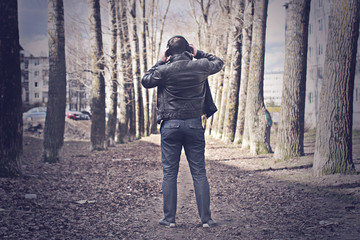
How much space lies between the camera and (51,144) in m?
11.6

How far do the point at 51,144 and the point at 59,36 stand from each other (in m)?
3.43

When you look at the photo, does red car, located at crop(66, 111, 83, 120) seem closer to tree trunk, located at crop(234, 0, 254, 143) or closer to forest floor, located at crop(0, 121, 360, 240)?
tree trunk, located at crop(234, 0, 254, 143)

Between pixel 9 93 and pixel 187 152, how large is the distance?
4.78 metres

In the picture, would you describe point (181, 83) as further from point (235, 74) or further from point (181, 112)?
point (235, 74)

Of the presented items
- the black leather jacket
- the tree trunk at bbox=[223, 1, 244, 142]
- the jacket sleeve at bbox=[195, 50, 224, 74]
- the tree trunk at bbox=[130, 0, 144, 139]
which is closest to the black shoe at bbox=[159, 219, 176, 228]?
the black leather jacket

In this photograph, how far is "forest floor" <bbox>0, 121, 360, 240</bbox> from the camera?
182 inches

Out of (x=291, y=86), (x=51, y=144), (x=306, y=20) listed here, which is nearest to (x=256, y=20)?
(x=306, y=20)

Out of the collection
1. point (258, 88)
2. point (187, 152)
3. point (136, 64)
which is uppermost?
point (136, 64)

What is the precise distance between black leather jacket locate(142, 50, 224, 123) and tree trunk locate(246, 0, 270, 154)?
9025mm

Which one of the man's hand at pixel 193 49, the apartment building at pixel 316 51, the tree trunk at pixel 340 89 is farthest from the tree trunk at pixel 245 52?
the apartment building at pixel 316 51

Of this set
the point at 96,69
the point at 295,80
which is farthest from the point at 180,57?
the point at 96,69

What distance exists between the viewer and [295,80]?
35.0 feet

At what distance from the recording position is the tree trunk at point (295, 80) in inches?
417

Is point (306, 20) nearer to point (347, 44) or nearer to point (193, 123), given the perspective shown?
point (347, 44)
